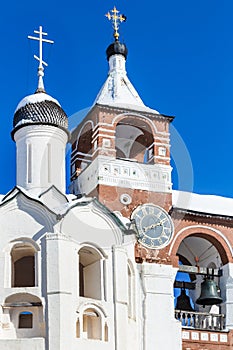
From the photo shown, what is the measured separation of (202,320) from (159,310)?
1374 mm

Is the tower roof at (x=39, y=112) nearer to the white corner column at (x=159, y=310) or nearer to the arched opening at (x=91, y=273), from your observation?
the arched opening at (x=91, y=273)

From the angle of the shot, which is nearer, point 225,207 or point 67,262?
point 67,262

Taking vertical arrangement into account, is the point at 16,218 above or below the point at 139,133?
below

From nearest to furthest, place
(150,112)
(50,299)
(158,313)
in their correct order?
(50,299)
(158,313)
(150,112)

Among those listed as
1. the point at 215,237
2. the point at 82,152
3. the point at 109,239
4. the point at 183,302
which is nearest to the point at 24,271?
the point at 109,239

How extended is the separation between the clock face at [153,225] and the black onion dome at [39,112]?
7.64ft

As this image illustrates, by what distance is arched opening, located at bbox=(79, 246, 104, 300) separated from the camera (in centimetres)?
1870

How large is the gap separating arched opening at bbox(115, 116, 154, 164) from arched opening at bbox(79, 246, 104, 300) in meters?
3.15

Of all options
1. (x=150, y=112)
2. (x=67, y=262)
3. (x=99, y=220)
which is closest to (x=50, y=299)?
(x=67, y=262)

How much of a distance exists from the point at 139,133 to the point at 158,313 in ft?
14.1

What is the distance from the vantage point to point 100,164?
2041 cm

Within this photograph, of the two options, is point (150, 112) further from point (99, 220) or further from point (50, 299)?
point (50, 299)

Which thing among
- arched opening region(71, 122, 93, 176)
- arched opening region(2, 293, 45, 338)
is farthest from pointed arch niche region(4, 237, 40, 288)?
arched opening region(71, 122, 93, 176)

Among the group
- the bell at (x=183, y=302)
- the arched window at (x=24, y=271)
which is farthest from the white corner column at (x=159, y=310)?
the arched window at (x=24, y=271)
